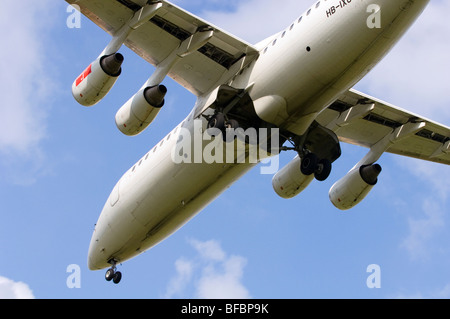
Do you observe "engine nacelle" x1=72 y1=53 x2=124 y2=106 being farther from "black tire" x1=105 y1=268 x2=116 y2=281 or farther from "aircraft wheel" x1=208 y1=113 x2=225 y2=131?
"black tire" x1=105 y1=268 x2=116 y2=281

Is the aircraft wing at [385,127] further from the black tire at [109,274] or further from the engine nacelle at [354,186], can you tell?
the black tire at [109,274]

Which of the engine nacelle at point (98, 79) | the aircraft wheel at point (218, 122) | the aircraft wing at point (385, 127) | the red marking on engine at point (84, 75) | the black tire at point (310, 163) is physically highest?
the aircraft wing at point (385, 127)

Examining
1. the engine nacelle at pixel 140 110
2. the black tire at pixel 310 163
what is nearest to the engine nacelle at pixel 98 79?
the engine nacelle at pixel 140 110

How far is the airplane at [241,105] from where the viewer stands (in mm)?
23719

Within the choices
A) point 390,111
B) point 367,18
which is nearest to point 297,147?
point 390,111

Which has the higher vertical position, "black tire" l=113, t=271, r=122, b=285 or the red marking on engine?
the red marking on engine

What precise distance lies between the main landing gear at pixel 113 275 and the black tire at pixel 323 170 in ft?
28.2

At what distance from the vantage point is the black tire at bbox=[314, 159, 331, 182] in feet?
91.5

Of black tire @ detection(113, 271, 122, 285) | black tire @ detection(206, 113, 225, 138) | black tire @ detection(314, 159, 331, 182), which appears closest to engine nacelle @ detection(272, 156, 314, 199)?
black tire @ detection(314, 159, 331, 182)

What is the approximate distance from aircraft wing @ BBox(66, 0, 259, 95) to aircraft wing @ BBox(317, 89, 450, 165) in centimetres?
403

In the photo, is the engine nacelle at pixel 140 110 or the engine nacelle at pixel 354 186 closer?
the engine nacelle at pixel 140 110

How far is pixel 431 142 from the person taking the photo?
3148 centimetres

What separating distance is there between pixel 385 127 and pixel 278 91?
6787 millimetres
